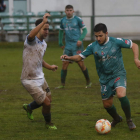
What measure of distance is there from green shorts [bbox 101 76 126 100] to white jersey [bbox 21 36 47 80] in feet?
3.46

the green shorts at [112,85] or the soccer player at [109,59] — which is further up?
the soccer player at [109,59]

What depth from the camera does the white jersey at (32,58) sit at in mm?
5523

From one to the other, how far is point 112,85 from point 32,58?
130cm

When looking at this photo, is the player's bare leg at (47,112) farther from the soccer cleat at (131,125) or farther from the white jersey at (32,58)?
the soccer cleat at (131,125)

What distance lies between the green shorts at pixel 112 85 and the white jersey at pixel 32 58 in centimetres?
106

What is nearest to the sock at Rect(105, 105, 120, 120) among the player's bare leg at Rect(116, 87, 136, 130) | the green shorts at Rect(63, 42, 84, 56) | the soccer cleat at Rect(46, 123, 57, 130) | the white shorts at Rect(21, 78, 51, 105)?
the player's bare leg at Rect(116, 87, 136, 130)

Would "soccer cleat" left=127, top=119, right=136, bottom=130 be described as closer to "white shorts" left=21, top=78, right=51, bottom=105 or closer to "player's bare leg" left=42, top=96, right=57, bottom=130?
"player's bare leg" left=42, top=96, right=57, bottom=130

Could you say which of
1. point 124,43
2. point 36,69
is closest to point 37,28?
point 36,69

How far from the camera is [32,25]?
2394cm

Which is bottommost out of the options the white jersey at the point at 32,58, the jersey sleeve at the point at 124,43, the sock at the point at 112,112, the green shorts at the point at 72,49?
the sock at the point at 112,112

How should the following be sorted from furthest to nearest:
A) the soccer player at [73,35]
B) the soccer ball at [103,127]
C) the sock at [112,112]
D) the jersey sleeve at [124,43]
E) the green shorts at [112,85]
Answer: the soccer player at [73,35] → the sock at [112,112] → the jersey sleeve at [124,43] → the green shorts at [112,85] → the soccer ball at [103,127]

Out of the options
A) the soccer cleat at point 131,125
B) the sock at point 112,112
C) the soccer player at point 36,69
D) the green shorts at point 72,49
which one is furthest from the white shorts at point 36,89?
the green shorts at point 72,49

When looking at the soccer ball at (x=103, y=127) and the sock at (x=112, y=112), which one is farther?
the sock at (x=112, y=112)

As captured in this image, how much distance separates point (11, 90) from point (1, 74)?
110 inches
